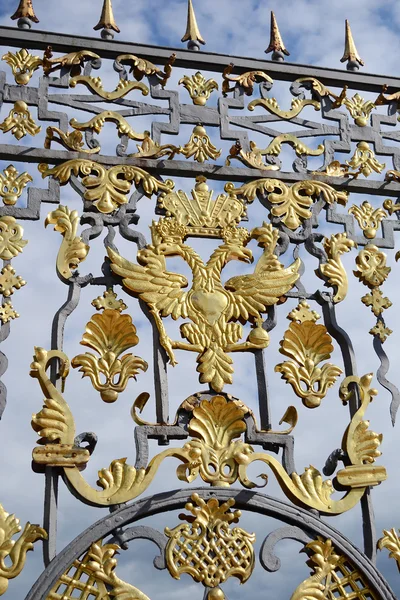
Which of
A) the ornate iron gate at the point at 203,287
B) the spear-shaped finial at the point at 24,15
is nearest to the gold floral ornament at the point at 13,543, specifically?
the ornate iron gate at the point at 203,287

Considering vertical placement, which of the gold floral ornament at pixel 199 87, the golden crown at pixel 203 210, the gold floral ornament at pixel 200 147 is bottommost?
the golden crown at pixel 203 210

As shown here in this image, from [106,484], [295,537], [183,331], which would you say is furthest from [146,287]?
[295,537]

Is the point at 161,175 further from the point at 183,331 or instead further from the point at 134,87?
the point at 183,331

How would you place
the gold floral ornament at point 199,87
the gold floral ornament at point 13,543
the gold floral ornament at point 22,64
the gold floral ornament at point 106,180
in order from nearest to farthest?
the gold floral ornament at point 13,543 → the gold floral ornament at point 106,180 → the gold floral ornament at point 22,64 → the gold floral ornament at point 199,87

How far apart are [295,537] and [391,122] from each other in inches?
85.3

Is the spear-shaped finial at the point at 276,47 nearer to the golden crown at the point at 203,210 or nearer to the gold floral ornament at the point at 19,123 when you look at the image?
the golden crown at the point at 203,210

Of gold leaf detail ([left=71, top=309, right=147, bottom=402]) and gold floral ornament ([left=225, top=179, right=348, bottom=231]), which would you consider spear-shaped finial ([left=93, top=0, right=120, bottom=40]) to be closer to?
gold floral ornament ([left=225, top=179, right=348, bottom=231])

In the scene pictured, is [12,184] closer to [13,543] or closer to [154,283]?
[154,283]

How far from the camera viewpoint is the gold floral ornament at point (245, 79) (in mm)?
5355

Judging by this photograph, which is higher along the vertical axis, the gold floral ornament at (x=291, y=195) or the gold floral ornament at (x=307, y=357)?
the gold floral ornament at (x=291, y=195)

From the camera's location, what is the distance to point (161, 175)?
518 centimetres

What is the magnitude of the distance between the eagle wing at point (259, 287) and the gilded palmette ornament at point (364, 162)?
696mm

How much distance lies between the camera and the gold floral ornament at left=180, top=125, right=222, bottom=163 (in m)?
5.22

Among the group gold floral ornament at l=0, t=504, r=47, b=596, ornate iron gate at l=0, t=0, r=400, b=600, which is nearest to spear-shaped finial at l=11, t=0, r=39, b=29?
ornate iron gate at l=0, t=0, r=400, b=600
